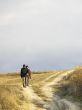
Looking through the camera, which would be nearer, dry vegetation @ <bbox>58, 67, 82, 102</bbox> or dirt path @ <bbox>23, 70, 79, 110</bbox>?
dirt path @ <bbox>23, 70, 79, 110</bbox>

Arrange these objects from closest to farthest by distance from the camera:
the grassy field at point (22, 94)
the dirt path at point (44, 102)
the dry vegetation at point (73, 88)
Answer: the grassy field at point (22, 94)
the dirt path at point (44, 102)
the dry vegetation at point (73, 88)

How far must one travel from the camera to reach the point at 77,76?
41125 millimetres

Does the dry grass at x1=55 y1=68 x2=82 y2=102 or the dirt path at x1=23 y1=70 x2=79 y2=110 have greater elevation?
the dry grass at x1=55 y1=68 x2=82 y2=102

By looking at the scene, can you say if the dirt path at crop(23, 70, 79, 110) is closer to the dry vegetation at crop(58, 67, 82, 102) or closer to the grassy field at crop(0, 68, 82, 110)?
the grassy field at crop(0, 68, 82, 110)

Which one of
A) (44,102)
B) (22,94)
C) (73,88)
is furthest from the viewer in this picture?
(73,88)

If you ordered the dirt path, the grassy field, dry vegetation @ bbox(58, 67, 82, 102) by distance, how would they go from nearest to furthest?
1. the grassy field
2. the dirt path
3. dry vegetation @ bbox(58, 67, 82, 102)

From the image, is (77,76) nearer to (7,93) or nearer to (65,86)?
(65,86)

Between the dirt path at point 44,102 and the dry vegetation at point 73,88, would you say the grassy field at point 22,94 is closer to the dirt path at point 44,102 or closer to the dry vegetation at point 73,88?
the dry vegetation at point 73,88

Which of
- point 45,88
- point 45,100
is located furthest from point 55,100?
point 45,88

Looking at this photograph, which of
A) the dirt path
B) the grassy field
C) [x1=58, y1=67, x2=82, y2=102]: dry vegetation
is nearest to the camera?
the grassy field

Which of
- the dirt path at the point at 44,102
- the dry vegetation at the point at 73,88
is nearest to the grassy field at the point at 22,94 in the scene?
the dry vegetation at the point at 73,88

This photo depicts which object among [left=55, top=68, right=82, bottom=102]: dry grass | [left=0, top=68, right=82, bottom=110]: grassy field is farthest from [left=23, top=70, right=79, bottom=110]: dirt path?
[left=55, top=68, right=82, bottom=102]: dry grass

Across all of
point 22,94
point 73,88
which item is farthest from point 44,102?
point 73,88

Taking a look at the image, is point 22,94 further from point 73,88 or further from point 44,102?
point 73,88
